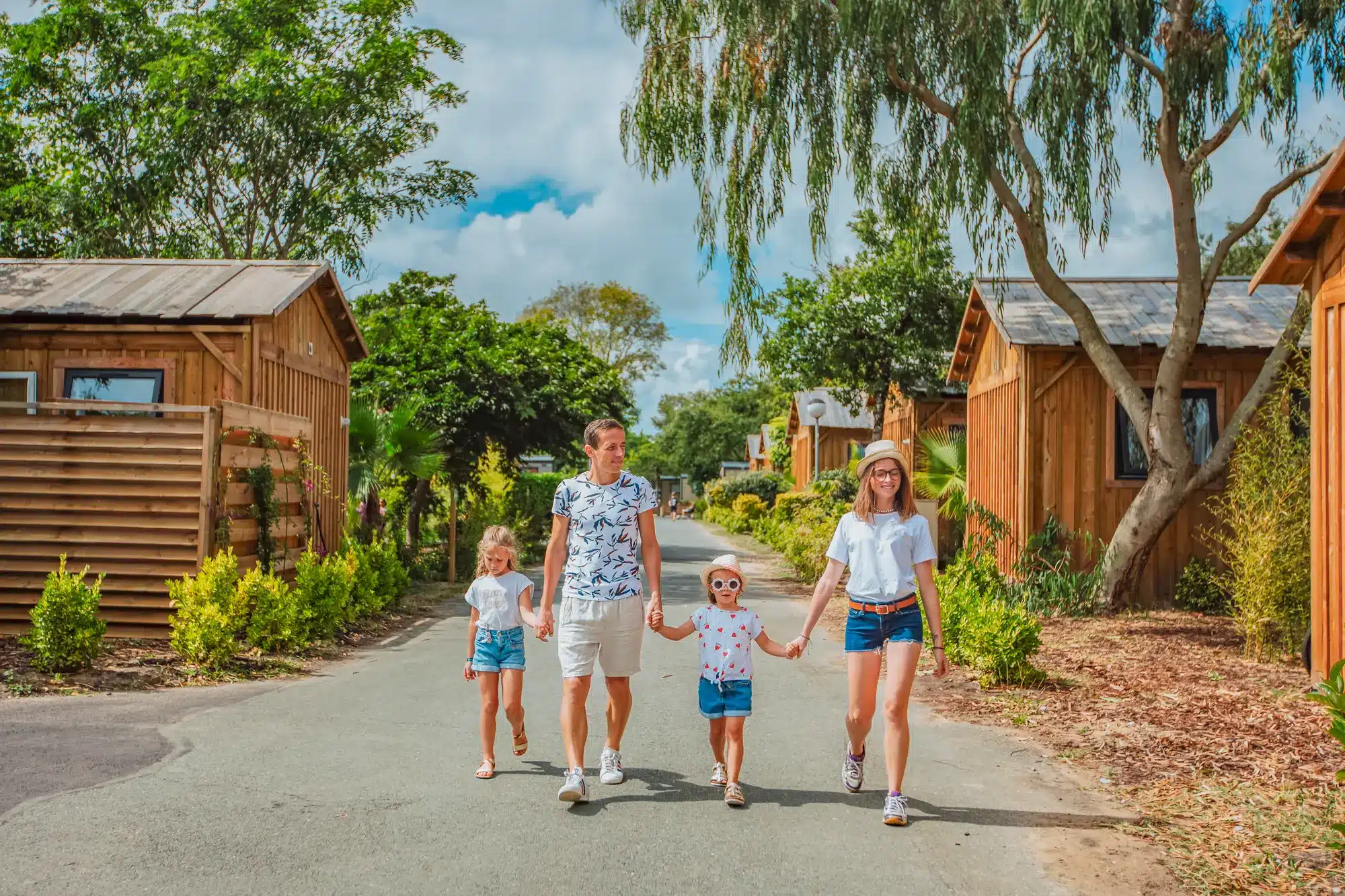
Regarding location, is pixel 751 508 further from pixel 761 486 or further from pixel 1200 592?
pixel 1200 592

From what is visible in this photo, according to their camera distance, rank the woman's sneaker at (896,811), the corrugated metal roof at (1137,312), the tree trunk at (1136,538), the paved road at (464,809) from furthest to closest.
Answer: the corrugated metal roof at (1137,312)
the tree trunk at (1136,538)
the woman's sneaker at (896,811)
the paved road at (464,809)

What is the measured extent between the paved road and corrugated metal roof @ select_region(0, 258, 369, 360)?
606 cm

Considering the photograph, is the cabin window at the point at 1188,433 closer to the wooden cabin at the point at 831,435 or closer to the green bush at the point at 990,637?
the green bush at the point at 990,637

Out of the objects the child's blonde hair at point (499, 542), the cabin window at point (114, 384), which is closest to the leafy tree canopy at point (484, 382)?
the cabin window at point (114, 384)

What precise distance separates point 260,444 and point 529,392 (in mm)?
10800

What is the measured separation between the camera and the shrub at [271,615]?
376 inches

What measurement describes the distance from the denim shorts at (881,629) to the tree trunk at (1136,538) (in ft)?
27.1

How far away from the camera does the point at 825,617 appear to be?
14.3 metres

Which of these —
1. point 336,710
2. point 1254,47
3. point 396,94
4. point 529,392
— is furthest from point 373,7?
point 336,710

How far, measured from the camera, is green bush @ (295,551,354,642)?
10445mm

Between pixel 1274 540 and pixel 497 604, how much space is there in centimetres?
672

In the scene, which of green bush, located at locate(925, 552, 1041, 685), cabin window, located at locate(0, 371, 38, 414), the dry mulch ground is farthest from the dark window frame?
cabin window, located at locate(0, 371, 38, 414)

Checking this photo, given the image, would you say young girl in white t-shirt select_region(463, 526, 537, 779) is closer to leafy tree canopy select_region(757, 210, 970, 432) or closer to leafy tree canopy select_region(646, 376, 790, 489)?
leafy tree canopy select_region(757, 210, 970, 432)

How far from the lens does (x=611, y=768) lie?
5.69 meters
